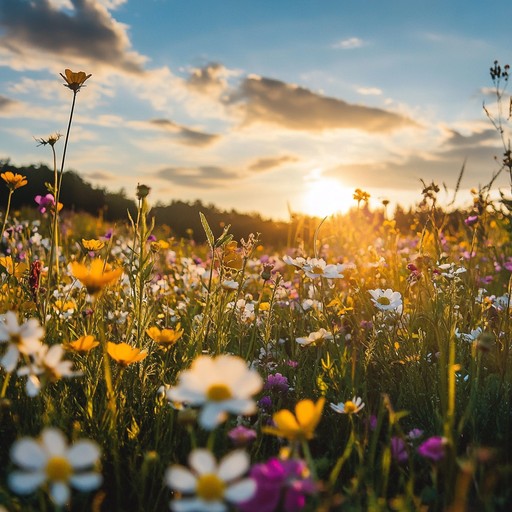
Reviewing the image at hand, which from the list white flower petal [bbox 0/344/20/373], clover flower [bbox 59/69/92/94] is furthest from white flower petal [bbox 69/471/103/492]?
clover flower [bbox 59/69/92/94]

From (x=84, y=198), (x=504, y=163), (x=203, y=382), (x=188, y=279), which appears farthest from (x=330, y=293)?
(x=84, y=198)

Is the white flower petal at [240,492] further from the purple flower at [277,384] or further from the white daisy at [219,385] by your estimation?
the purple flower at [277,384]

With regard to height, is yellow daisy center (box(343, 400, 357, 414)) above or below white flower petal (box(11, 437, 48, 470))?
below

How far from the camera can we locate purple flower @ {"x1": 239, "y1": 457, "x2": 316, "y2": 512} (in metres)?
0.95

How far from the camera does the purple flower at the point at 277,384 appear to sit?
2029 mm

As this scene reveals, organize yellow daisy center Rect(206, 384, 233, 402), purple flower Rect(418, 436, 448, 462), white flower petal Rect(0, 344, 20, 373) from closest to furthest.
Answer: yellow daisy center Rect(206, 384, 233, 402), white flower petal Rect(0, 344, 20, 373), purple flower Rect(418, 436, 448, 462)

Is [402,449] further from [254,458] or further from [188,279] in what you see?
[188,279]

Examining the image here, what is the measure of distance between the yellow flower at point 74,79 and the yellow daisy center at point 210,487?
63.8 inches

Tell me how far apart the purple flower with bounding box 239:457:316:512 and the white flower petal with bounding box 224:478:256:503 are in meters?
0.14

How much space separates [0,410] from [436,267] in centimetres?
201

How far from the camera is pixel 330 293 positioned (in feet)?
12.7

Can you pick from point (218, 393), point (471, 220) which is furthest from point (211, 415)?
point (471, 220)

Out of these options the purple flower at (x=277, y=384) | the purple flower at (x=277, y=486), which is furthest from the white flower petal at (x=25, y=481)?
the purple flower at (x=277, y=384)

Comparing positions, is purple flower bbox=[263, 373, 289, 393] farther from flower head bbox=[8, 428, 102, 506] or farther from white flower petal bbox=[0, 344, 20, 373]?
flower head bbox=[8, 428, 102, 506]
